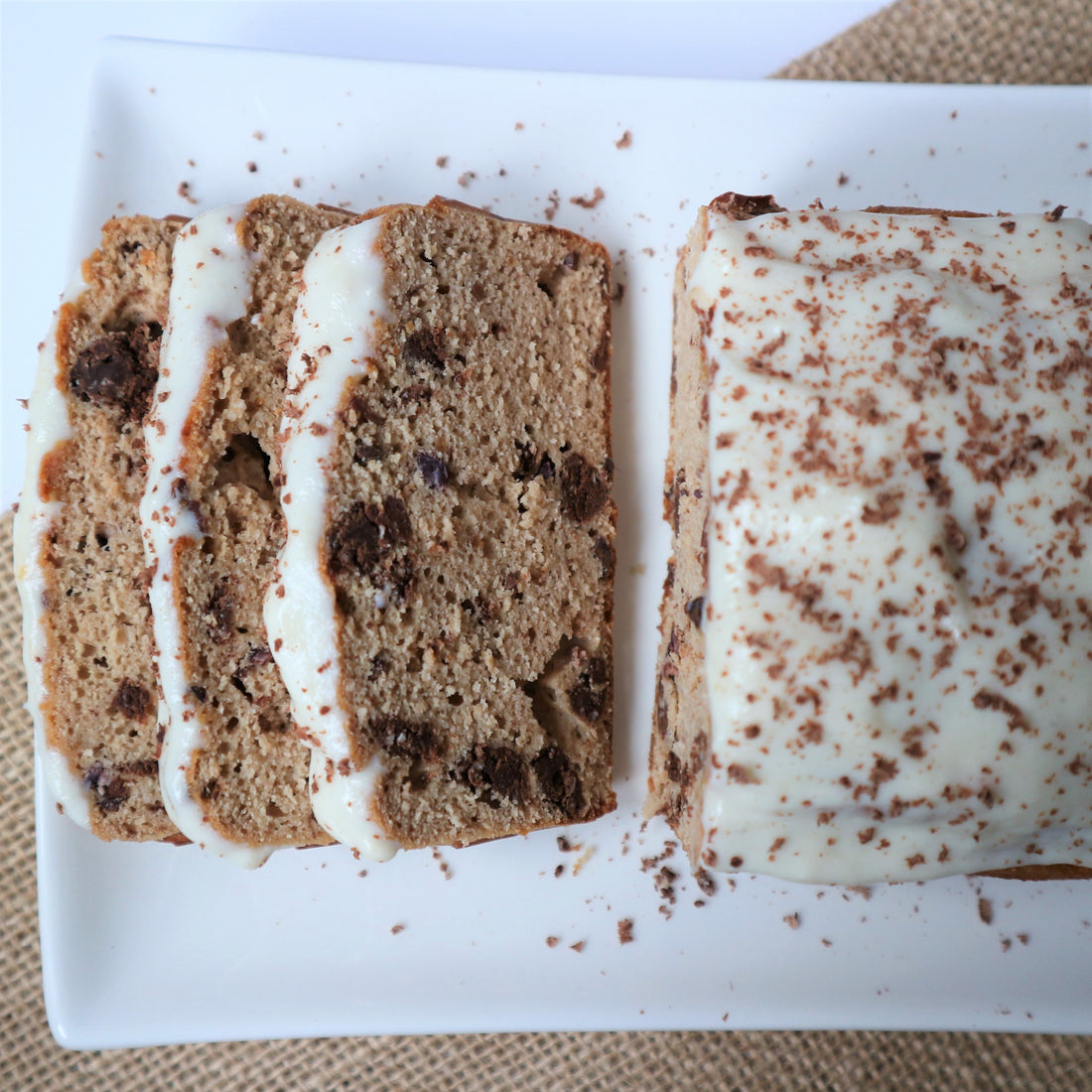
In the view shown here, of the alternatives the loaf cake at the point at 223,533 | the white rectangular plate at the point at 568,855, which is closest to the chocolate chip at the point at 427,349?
the loaf cake at the point at 223,533

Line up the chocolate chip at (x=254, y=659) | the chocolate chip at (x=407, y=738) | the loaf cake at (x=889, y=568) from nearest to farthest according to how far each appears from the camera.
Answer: the loaf cake at (x=889, y=568) → the chocolate chip at (x=407, y=738) → the chocolate chip at (x=254, y=659)

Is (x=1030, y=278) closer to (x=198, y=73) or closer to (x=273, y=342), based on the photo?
(x=273, y=342)

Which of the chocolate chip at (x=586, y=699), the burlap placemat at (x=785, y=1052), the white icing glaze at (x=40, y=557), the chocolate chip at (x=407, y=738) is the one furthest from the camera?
the burlap placemat at (x=785, y=1052)

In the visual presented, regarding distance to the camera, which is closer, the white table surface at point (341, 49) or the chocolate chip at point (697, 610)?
the chocolate chip at point (697, 610)

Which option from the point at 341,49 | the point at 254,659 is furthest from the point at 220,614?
the point at 341,49

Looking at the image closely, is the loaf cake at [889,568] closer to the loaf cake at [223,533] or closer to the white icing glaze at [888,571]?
the white icing glaze at [888,571]

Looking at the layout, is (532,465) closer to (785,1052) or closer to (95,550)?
(95,550)

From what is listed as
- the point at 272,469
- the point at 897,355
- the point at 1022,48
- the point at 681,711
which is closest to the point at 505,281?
the point at 272,469
